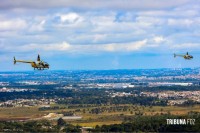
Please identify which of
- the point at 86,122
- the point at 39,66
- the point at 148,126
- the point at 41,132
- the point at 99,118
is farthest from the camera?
the point at 99,118

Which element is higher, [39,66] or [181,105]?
[39,66]

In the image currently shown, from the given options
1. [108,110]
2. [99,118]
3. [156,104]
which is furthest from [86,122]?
[156,104]

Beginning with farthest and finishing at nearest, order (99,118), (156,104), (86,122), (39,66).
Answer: (156,104)
(99,118)
(86,122)
(39,66)

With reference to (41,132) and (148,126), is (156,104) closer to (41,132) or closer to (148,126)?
(148,126)

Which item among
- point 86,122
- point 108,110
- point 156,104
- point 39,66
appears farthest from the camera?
point 156,104

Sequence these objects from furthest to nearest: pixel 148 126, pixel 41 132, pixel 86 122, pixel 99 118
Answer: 1. pixel 99 118
2. pixel 86 122
3. pixel 148 126
4. pixel 41 132

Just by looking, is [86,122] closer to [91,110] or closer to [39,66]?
[91,110]

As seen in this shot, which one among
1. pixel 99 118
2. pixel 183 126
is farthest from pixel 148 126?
pixel 99 118

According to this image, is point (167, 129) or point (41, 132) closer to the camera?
point (41, 132)

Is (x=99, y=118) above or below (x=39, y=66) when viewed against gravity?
below
